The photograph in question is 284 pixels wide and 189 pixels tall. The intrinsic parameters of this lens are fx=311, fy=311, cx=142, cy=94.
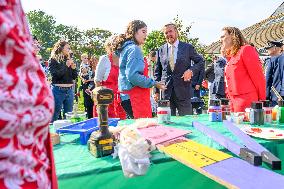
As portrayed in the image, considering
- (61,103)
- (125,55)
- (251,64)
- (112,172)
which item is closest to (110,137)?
(112,172)

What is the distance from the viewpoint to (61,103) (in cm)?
510

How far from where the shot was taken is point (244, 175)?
113 cm

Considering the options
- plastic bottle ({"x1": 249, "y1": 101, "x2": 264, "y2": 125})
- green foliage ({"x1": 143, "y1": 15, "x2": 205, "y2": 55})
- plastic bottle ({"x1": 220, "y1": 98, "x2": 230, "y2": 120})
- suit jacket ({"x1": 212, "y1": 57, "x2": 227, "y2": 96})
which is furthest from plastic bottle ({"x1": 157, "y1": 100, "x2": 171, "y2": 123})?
Result: green foliage ({"x1": 143, "y1": 15, "x2": 205, "y2": 55})

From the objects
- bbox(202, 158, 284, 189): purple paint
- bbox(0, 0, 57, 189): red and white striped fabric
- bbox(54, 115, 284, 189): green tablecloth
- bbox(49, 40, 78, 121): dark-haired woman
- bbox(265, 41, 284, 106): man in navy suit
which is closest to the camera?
bbox(0, 0, 57, 189): red and white striped fabric

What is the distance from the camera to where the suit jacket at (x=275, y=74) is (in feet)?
14.5

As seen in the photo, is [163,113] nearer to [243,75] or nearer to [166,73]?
[243,75]

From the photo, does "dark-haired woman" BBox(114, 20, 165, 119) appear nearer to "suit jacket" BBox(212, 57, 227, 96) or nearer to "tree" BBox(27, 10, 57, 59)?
"suit jacket" BBox(212, 57, 227, 96)

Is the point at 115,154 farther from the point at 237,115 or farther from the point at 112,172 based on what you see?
the point at 237,115

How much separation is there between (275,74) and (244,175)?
3.77m

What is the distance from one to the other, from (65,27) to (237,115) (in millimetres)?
65523

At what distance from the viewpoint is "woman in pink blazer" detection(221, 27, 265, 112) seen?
9.31 ft

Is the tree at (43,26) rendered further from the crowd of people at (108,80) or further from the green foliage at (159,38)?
the crowd of people at (108,80)

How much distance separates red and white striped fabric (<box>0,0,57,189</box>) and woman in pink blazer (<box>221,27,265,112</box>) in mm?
2458

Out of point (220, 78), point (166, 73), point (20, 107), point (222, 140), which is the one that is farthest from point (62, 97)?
point (20, 107)
